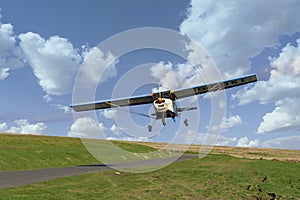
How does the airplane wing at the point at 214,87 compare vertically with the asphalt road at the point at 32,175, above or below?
above

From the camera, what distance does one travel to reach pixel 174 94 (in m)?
30.6

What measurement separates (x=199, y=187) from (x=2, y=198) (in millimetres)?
11605

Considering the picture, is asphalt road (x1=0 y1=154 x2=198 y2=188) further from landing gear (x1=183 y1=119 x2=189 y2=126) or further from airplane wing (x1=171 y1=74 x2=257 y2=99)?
airplane wing (x1=171 y1=74 x2=257 y2=99)

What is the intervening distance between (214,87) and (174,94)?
460 cm

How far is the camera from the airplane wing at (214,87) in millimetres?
31219

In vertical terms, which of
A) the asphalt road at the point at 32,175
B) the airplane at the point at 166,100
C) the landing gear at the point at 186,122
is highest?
the airplane at the point at 166,100

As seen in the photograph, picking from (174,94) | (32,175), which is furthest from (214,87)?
(32,175)

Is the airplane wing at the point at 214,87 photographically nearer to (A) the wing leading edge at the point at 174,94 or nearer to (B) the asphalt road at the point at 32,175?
(A) the wing leading edge at the point at 174,94

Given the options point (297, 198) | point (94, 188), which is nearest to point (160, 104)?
point (94, 188)

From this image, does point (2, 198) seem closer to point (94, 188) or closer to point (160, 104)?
point (94, 188)

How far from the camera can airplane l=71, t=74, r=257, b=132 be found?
28.6m

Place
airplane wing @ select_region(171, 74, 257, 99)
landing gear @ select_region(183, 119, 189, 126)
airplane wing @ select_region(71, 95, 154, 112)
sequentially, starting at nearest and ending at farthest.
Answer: airplane wing @ select_region(171, 74, 257, 99), landing gear @ select_region(183, 119, 189, 126), airplane wing @ select_region(71, 95, 154, 112)

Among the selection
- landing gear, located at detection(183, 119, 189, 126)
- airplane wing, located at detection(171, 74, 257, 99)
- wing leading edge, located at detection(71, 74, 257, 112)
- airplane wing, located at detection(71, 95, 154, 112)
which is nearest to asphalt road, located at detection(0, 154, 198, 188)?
airplane wing, located at detection(71, 95, 154, 112)

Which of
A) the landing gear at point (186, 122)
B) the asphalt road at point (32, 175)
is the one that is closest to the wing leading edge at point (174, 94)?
the landing gear at point (186, 122)
